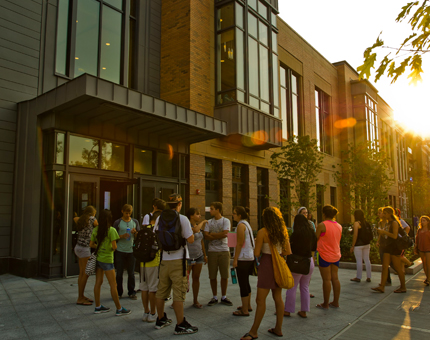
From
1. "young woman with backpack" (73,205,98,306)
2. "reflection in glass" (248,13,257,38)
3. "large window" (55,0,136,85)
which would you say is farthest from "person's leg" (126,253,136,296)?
"reflection in glass" (248,13,257,38)

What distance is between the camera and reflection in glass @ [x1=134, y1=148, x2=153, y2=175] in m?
11.5

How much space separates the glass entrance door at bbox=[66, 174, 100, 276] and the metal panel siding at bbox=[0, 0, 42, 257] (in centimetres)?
93

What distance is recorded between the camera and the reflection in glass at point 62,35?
10305 millimetres

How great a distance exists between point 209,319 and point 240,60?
1162 cm

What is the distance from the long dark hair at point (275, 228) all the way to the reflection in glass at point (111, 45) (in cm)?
877

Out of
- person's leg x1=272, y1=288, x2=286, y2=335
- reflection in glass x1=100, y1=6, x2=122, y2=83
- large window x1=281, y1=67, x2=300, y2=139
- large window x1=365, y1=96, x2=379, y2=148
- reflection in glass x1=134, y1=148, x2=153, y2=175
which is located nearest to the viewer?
person's leg x1=272, y1=288, x2=286, y2=335

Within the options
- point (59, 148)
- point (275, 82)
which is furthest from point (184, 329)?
point (275, 82)

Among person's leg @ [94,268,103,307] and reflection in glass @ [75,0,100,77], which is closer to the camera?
person's leg @ [94,268,103,307]

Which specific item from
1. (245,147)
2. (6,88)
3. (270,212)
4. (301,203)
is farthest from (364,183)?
(6,88)

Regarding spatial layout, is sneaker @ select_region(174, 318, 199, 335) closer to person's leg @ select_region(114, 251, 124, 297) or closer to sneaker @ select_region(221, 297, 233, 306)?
sneaker @ select_region(221, 297, 233, 306)

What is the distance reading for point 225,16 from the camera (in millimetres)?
15086

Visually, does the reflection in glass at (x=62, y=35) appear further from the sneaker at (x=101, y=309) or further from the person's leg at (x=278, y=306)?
the person's leg at (x=278, y=306)

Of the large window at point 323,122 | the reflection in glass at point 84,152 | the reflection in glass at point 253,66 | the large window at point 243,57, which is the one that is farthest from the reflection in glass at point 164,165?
the large window at point 323,122

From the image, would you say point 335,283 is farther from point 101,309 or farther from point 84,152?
point 84,152
